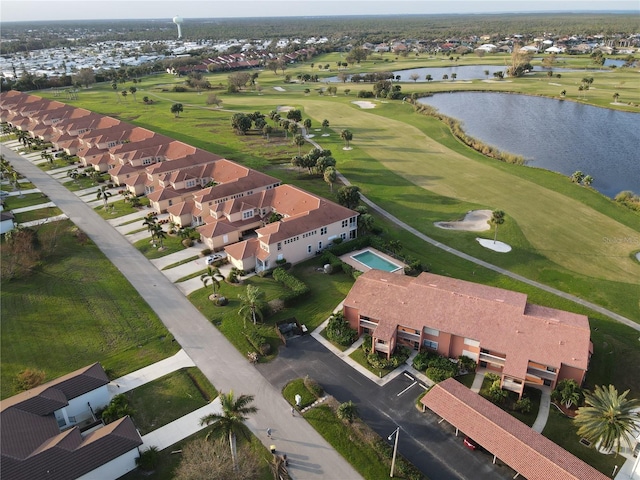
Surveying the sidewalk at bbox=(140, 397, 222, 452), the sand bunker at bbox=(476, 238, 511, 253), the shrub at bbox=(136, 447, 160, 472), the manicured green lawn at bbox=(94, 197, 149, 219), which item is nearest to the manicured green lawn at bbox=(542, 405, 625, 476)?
the sidewalk at bbox=(140, 397, 222, 452)

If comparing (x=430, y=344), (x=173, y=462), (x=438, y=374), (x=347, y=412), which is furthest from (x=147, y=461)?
(x=430, y=344)

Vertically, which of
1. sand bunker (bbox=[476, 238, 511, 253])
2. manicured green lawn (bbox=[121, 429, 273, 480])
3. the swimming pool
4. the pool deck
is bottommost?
manicured green lawn (bbox=[121, 429, 273, 480])

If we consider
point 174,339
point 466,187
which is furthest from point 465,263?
point 174,339

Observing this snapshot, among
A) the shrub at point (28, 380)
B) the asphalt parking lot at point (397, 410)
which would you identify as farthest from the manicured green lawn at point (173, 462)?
the shrub at point (28, 380)

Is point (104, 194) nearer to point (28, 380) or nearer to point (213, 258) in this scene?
point (213, 258)

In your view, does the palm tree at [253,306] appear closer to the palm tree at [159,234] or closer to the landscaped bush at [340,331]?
the landscaped bush at [340,331]

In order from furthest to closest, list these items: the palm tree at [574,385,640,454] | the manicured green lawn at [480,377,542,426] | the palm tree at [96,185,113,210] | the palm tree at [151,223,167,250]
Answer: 1. the palm tree at [96,185,113,210]
2. the palm tree at [151,223,167,250]
3. the manicured green lawn at [480,377,542,426]
4. the palm tree at [574,385,640,454]

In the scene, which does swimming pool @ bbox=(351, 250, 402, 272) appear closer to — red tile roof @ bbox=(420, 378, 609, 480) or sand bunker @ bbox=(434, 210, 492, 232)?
sand bunker @ bbox=(434, 210, 492, 232)
